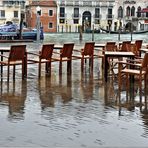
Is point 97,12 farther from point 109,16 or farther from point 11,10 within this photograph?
point 11,10

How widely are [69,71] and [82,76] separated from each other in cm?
88

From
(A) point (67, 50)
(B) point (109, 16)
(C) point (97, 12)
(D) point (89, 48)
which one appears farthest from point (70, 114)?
(B) point (109, 16)

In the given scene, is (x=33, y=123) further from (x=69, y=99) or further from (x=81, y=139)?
(x=69, y=99)

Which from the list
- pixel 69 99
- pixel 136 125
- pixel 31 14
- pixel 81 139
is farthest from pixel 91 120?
pixel 31 14

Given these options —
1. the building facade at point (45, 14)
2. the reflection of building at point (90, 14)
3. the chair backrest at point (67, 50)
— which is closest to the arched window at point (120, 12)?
the reflection of building at point (90, 14)

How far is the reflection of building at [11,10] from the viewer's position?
108 meters

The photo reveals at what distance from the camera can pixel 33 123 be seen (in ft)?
27.0

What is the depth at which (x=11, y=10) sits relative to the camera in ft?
355

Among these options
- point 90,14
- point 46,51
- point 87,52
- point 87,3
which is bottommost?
point 87,52

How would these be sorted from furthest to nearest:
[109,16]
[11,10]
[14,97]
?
[109,16]
[11,10]
[14,97]

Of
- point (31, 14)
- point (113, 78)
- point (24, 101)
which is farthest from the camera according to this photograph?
point (31, 14)

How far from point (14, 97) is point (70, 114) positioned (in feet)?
6.65

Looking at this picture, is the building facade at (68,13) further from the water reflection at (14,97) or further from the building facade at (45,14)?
the water reflection at (14,97)

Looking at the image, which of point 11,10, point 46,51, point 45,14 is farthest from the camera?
point 11,10
